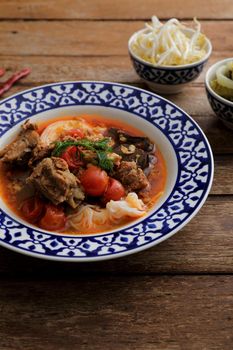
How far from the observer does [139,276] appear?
242cm

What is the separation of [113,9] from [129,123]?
A: 211 centimetres

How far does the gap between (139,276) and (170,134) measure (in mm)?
1056

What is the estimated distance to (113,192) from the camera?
8.89 ft

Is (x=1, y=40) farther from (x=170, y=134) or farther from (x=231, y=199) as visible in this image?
(x=231, y=199)

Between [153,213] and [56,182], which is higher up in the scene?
[56,182]

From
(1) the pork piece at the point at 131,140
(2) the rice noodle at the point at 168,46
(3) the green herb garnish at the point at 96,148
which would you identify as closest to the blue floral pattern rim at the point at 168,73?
Result: (2) the rice noodle at the point at 168,46

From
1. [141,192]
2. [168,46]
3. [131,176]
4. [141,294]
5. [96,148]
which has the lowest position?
[141,294]

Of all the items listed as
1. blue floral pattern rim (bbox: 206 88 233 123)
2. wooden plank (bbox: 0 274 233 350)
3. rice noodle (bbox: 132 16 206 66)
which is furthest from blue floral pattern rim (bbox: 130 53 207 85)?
wooden plank (bbox: 0 274 233 350)

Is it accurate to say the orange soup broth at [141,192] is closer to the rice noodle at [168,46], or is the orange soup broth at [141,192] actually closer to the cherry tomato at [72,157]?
the cherry tomato at [72,157]

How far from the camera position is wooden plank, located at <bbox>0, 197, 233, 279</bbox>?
96.0 inches

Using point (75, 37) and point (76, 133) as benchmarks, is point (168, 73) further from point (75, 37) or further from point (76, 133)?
point (75, 37)

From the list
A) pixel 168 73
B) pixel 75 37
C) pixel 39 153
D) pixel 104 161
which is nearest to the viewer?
pixel 104 161

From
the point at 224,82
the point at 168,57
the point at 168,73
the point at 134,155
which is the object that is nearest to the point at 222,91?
the point at 224,82

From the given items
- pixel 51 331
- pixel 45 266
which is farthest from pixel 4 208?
pixel 51 331
